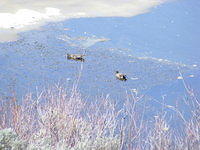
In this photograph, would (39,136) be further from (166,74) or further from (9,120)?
(166,74)

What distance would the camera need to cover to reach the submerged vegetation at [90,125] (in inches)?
251

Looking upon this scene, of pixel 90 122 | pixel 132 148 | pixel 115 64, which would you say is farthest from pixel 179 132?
pixel 115 64

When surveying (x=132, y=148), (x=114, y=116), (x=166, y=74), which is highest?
(x=114, y=116)

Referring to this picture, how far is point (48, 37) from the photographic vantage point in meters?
19.8

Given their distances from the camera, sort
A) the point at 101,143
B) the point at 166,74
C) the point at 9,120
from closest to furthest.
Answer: the point at 101,143 < the point at 9,120 < the point at 166,74

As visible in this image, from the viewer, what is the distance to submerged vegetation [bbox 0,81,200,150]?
6.37m

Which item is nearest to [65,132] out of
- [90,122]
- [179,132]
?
[90,122]

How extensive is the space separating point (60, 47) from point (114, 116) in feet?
43.5

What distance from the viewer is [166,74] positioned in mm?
22328

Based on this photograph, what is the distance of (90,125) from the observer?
287 inches

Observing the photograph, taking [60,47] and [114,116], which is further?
[60,47]

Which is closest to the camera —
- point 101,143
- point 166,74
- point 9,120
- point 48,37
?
point 101,143

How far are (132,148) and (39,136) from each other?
1.82 meters

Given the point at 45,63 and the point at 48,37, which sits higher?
the point at 48,37
